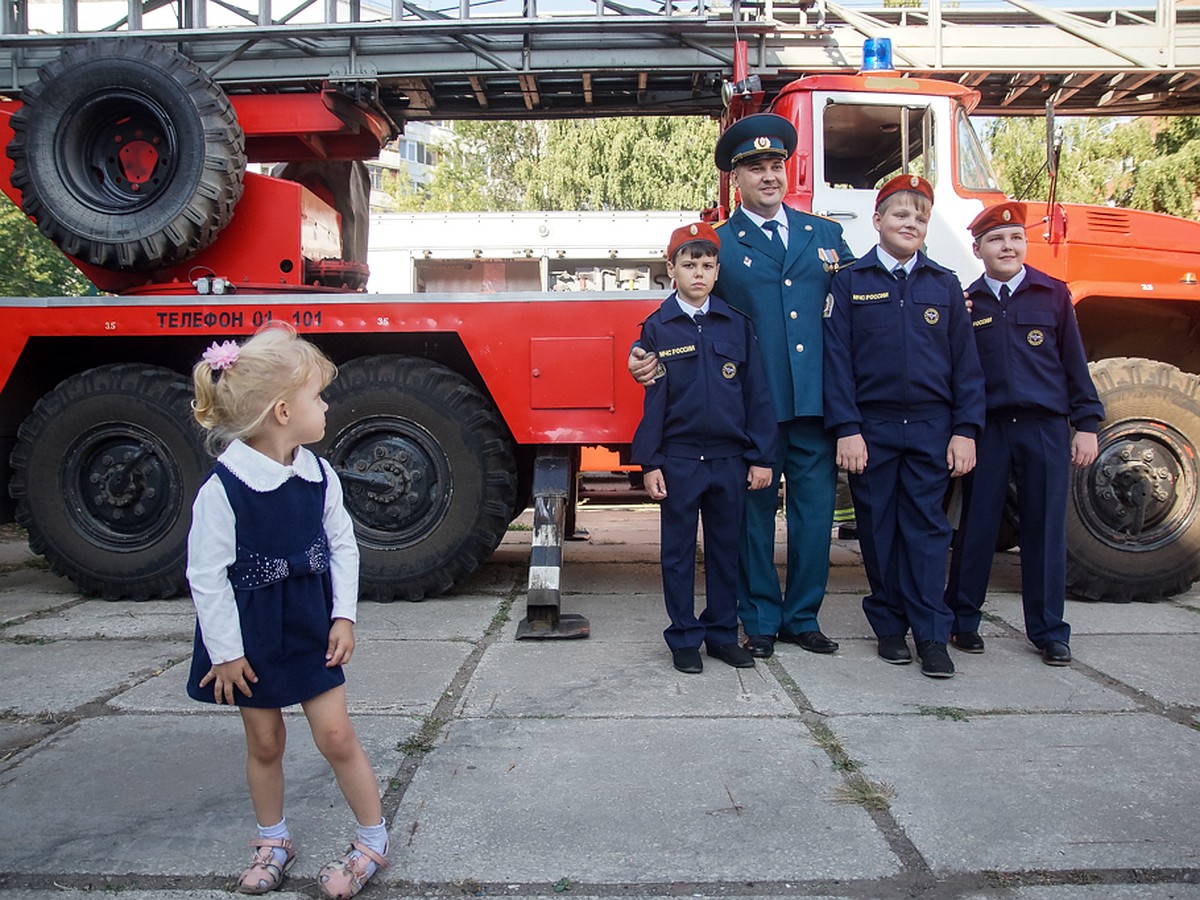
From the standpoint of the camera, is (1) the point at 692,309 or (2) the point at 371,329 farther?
(2) the point at 371,329

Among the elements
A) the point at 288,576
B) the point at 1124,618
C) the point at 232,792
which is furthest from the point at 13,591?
the point at 1124,618

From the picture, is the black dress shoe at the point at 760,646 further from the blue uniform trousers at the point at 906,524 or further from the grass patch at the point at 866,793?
the grass patch at the point at 866,793

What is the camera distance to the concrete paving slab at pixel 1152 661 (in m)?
3.47

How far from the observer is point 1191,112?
18.6ft

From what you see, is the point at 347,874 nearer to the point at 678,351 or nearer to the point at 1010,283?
the point at 678,351

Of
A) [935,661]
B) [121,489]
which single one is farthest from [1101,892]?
[121,489]

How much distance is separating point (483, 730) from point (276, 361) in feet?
4.72

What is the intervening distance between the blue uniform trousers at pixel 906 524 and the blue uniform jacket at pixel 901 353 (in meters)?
0.08

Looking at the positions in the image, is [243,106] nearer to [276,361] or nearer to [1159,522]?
[276,361]

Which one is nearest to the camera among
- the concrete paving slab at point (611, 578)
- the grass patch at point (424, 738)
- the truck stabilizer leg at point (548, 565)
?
the grass patch at point (424, 738)

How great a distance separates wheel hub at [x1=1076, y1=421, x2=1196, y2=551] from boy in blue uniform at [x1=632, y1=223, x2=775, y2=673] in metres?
2.11

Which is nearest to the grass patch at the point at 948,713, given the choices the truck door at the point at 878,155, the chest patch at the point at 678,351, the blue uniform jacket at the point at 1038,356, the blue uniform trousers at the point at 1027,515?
the blue uniform trousers at the point at 1027,515

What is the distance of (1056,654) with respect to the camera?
3854 mm

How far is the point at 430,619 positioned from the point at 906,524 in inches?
84.9
